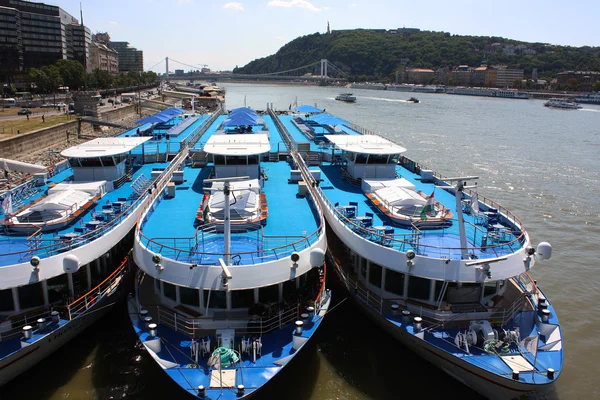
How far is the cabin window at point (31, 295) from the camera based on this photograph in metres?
15.1

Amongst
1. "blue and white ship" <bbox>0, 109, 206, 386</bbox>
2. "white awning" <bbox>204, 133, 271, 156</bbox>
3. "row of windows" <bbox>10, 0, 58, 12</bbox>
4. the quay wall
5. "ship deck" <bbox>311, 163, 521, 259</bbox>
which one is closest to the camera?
"blue and white ship" <bbox>0, 109, 206, 386</bbox>

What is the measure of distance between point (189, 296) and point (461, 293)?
9.03 m

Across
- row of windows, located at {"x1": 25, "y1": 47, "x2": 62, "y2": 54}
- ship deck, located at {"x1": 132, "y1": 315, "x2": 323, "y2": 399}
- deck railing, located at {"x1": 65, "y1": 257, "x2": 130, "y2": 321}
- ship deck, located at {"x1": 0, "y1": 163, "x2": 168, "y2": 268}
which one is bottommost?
ship deck, located at {"x1": 132, "y1": 315, "x2": 323, "y2": 399}

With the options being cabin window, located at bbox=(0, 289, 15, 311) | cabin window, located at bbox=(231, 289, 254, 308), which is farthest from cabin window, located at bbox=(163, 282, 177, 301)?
cabin window, located at bbox=(0, 289, 15, 311)

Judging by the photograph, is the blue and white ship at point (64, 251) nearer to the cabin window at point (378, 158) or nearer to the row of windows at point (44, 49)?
the cabin window at point (378, 158)

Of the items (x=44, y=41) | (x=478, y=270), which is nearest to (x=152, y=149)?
(x=478, y=270)

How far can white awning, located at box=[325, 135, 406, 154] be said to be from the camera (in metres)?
23.7

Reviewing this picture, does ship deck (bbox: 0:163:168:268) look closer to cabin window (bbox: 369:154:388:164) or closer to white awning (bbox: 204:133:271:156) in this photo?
white awning (bbox: 204:133:271:156)

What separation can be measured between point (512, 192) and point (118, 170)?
1244 inches

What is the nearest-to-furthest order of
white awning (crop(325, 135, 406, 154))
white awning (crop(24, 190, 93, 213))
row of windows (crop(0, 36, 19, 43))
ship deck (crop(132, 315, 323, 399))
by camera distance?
ship deck (crop(132, 315, 323, 399)) → white awning (crop(24, 190, 93, 213)) → white awning (crop(325, 135, 406, 154)) → row of windows (crop(0, 36, 19, 43))

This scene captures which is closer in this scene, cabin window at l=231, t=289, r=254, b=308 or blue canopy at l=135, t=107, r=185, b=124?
cabin window at l=231, t=289, r=254, b=308

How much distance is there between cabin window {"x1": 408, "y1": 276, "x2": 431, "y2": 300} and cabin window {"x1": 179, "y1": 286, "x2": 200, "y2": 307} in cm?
711

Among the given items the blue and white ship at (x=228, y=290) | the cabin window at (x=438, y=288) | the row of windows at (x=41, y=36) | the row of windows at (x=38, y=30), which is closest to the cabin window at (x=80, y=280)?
the blue and white ship at (x=228, y=290)

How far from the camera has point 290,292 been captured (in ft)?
52.0
